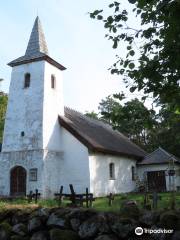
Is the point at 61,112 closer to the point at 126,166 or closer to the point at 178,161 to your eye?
the point at 126,166

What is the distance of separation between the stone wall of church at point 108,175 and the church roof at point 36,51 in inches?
327

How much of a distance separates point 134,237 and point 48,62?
21.6 meters

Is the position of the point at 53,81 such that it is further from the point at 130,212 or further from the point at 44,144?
the point at 130,212

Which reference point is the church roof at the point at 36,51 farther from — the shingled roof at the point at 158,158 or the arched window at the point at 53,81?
the shingled roof at the point at 158,158

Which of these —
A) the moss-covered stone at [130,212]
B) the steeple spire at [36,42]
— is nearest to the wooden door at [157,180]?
the steeple spire at [36,42]

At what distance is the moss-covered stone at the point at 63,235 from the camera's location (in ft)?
22.9

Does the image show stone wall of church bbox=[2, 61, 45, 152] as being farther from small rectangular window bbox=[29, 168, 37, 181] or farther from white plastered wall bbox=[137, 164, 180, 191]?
white plastered wall bbox=[137, 164, 180, 191]

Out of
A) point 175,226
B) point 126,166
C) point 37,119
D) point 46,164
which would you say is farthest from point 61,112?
point 175,226

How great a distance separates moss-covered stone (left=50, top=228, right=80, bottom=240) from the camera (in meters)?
6.99

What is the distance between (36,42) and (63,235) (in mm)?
22835

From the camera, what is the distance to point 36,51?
26984 millimetres

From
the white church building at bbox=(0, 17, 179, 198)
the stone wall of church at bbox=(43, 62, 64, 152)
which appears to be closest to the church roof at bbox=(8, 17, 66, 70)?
the white church building at bbox=(0, 17, 179, 198)

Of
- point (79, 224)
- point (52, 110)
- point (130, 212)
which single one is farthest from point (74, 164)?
point (130, 212)

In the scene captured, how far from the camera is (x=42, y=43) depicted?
2784 centimetres
